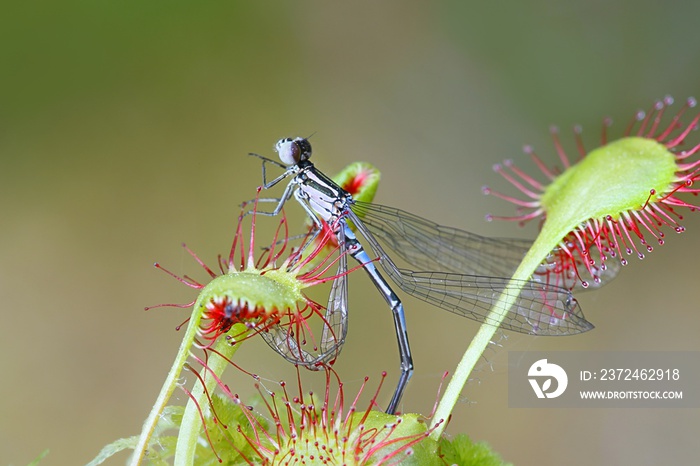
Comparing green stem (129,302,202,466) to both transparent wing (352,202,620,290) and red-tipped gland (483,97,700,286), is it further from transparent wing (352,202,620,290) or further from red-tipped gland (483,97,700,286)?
transparent wing (352,202,620,290)

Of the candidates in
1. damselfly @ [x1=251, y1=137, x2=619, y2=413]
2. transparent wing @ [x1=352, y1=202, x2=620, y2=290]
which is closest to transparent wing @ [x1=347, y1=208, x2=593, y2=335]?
damselfly @ [x1=251, y1=137, x2=619, y2=413]

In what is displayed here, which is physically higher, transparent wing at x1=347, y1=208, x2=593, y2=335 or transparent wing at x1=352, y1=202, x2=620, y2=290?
transparent wing at x1=352, y1=202, x2=620, y2=290

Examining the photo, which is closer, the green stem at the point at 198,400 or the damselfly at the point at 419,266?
the green stem at the point at 198,400

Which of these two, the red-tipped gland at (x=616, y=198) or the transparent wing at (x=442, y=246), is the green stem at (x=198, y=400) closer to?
the red-tipped gland at (x=616, y=198)

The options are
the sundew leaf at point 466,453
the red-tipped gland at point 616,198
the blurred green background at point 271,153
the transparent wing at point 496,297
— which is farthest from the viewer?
the blurred green background at point 271,153

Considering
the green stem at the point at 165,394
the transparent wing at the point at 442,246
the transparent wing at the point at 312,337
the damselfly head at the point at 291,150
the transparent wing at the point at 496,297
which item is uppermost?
the transparent wing at the point at 442,246

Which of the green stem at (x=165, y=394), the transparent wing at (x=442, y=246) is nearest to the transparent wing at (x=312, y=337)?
the green stem at (x=165, y=394)

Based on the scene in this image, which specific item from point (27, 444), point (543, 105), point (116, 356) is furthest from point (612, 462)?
point (27, 444)

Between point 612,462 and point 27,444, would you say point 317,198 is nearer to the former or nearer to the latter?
point 27,444
